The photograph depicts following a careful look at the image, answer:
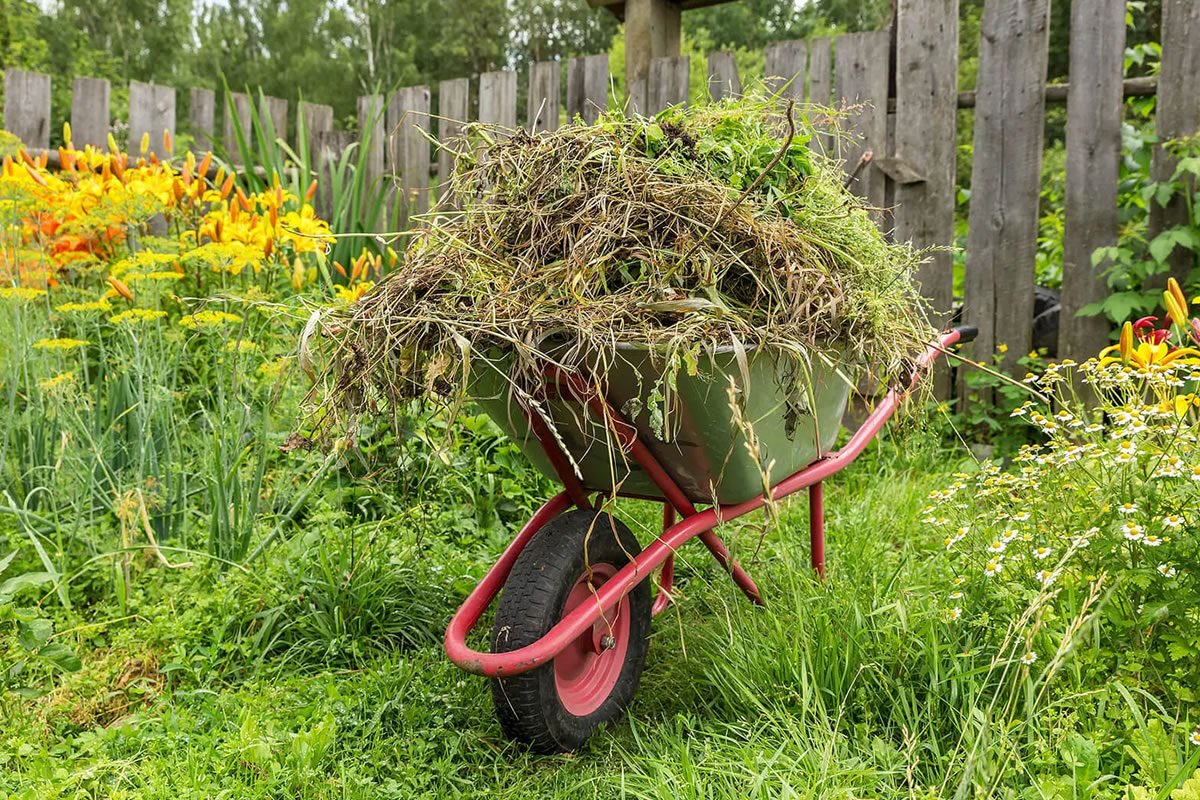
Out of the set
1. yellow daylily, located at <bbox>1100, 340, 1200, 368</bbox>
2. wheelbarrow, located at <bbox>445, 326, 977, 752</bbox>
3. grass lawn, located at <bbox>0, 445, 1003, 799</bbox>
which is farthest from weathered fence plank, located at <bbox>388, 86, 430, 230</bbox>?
yellow daylily, located at <bbox>1100, 340, 1200, 368</bbox>

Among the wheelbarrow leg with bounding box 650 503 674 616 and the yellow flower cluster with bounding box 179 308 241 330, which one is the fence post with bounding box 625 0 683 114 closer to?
the yellow flower cluster with bounding box 179 308 241 330

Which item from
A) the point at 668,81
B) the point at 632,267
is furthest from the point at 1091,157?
the point at 632,267

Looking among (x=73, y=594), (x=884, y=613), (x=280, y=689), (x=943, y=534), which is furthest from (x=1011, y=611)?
(x=73, y=594)

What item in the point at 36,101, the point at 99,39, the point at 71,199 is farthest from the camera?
the point at 99,39

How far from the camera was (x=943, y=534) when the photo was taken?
7.56ft

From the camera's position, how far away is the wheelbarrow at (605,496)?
4.82ft

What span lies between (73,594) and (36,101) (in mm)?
3123

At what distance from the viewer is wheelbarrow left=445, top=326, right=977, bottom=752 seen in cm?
147

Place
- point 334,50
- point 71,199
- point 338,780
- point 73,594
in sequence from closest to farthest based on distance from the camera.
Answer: point 338,780, point 73,594, point 71,199, point 334,50

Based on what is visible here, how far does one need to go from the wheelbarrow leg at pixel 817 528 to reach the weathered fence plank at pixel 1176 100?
2.08m

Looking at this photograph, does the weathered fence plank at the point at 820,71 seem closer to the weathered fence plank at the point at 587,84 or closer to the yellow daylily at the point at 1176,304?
the weathered fence plank at the point at 587,84

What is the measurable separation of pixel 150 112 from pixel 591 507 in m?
3.88

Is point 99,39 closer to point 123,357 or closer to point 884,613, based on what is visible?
point 123,357

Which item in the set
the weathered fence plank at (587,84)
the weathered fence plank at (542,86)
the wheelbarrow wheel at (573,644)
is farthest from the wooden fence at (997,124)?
the wheelbarrow wheel at (573,644)
